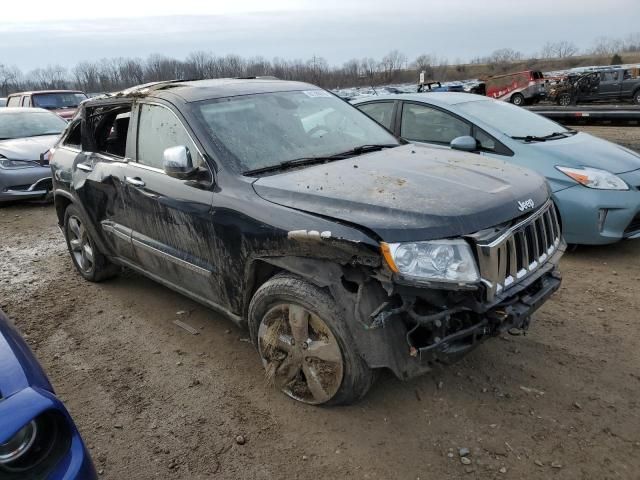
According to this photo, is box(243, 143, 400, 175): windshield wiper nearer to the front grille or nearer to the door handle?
the door handle

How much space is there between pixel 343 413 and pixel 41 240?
218 inches

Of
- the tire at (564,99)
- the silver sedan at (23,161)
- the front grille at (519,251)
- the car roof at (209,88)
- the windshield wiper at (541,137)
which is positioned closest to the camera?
the front grille at (519,251)

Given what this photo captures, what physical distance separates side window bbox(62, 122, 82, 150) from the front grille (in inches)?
155

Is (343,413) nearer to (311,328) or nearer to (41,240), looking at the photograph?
(311,328)

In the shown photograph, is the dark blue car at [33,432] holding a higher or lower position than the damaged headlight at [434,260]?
lower

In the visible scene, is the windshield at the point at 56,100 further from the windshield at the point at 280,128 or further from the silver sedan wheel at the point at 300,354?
the silver sedan wheel at the point at 300,354

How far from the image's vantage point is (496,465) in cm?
251

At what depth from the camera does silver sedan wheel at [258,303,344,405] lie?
279cm

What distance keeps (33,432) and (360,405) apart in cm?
180

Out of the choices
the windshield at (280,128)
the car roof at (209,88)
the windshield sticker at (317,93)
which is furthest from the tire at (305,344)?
the windshield sticker at (317,93)

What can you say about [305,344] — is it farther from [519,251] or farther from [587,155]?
[587,155]

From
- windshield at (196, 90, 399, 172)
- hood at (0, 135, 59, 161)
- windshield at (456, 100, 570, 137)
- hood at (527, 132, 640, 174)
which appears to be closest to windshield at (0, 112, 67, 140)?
hood at (0, 135, 59, 161)

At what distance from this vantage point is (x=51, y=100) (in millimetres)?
15109

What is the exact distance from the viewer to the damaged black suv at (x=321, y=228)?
248cm
